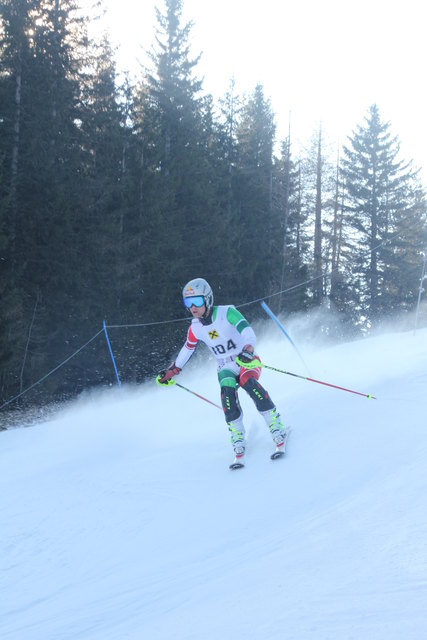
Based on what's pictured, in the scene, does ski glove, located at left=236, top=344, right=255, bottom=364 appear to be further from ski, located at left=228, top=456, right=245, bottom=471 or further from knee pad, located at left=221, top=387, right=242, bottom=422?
ski, located at left=228, top=456, right=245, bottom=471

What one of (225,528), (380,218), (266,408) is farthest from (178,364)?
(380,218)

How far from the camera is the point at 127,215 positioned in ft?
63.9

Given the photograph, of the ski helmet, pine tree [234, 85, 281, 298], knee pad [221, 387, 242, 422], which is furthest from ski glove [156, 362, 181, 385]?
pine tree [234, 85, 281, 298]

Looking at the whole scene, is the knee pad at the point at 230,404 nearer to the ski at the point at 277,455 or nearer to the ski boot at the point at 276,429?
the ski boot at the point at 276,429

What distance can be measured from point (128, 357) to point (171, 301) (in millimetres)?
3496

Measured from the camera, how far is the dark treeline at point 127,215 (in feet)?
49.5

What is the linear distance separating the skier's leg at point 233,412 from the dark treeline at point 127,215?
8.56 metres

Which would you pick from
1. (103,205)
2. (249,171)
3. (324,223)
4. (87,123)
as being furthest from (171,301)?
(324,223)

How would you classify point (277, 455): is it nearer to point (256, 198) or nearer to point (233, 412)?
point (233, 412)

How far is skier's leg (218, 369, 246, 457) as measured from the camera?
597 cm

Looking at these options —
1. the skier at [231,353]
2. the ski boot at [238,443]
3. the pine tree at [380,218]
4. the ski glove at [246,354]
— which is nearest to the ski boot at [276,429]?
the skier at [231,353]

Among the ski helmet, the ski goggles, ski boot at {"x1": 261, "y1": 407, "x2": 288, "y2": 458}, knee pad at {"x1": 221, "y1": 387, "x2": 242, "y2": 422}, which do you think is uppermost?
the ski helmet

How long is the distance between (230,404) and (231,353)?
591 mm

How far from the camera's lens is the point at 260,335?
22609 mm
